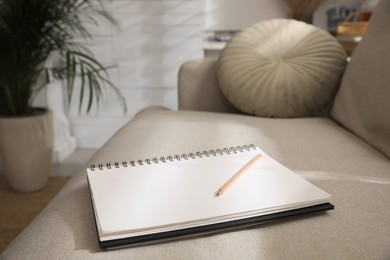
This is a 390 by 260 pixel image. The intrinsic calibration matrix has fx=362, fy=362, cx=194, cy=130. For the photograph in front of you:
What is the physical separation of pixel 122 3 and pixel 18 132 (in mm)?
890

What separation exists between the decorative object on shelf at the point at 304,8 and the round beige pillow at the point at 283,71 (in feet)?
2.13

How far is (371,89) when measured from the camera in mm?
819

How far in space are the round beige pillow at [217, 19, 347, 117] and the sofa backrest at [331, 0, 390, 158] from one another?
117 mm

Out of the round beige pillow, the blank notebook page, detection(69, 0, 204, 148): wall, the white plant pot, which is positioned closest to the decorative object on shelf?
detection(69, 0, 204, 148): wall

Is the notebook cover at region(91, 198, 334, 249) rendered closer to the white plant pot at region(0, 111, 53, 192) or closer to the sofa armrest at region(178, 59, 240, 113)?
the sofa armrest at region(178, 59, 240, 113)

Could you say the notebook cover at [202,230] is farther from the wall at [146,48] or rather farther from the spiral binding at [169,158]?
the wall at [146,48]

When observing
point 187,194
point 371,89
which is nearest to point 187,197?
point 187,194

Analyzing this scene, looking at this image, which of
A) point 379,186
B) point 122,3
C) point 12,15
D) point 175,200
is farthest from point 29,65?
point 379,186

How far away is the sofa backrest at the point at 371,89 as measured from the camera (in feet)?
2.54

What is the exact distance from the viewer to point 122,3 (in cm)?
194

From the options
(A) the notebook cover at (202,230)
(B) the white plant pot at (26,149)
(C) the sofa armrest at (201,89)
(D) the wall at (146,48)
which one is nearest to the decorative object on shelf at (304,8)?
(D) the wall at (146,48)

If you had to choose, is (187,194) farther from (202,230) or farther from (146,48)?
(146,48)

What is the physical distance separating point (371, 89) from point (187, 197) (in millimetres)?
557

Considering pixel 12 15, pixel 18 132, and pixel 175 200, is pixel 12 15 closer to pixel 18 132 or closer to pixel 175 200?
pixel 18 132
